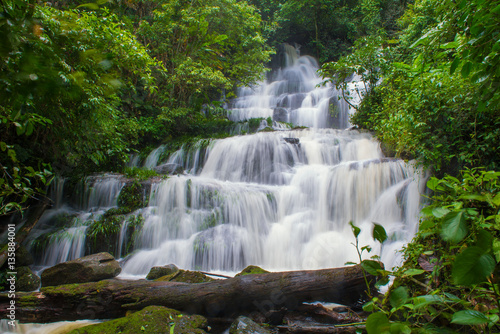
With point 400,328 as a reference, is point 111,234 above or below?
below

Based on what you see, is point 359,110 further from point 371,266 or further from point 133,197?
point 371,266

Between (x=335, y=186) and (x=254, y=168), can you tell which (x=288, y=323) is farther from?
(x=254, y=168)

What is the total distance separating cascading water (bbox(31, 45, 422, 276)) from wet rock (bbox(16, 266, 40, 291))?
106 centimetres

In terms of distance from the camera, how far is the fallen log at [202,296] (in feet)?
9.08

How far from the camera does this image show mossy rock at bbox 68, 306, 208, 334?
7.88ft

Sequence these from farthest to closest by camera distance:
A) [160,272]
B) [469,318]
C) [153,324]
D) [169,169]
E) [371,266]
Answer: [169,169], [160,272], [153,324], [371,266], [469,318]

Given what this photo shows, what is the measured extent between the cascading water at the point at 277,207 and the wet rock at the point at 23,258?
35 centimetres

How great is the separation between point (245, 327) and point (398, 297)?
198cm

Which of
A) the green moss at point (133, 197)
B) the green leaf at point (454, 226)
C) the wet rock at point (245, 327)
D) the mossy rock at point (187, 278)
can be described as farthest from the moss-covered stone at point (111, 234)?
the green leaf at point (454, 226)

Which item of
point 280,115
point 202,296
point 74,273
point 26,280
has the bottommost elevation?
point 26,280

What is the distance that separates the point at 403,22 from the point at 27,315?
16560 mm

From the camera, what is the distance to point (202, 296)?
2.82 m

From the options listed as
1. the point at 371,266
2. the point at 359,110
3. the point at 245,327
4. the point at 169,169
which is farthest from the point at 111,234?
the point at 359,110

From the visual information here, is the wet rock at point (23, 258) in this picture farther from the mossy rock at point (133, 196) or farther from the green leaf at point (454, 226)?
the green leaf at point (454, 226)
